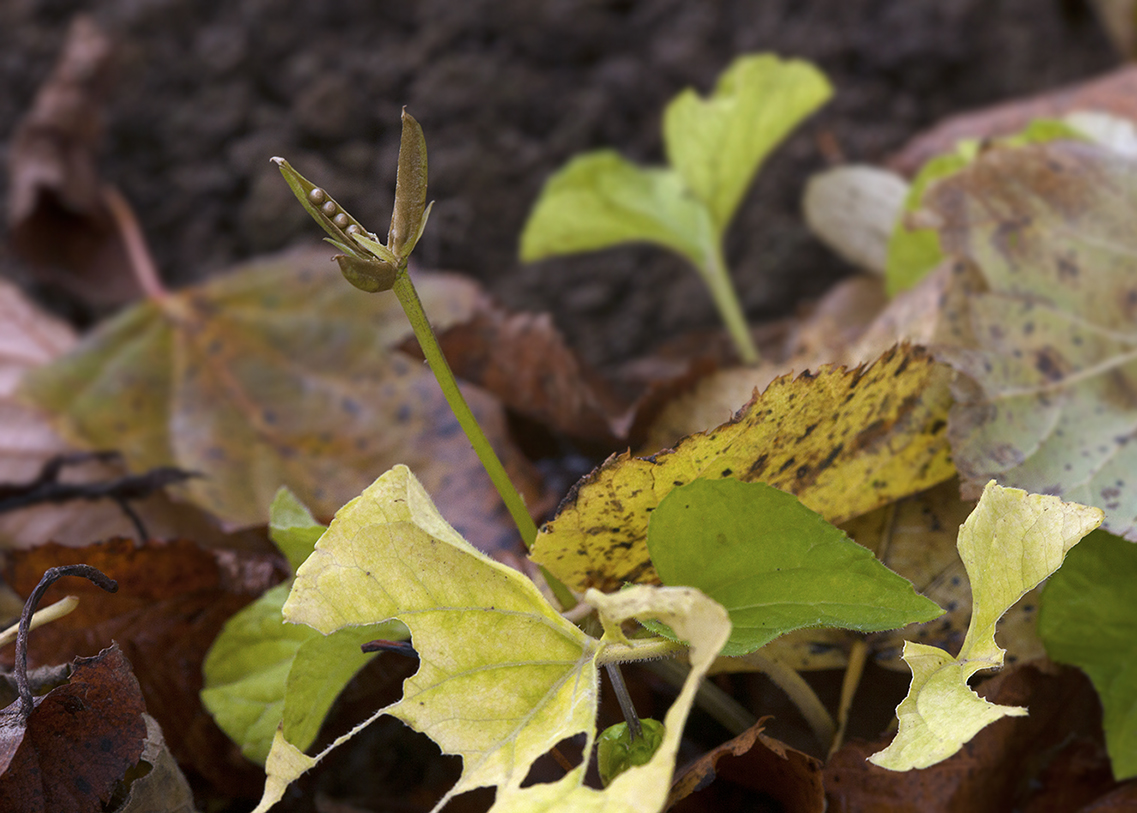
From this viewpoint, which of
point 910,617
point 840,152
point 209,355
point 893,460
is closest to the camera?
point 910,617

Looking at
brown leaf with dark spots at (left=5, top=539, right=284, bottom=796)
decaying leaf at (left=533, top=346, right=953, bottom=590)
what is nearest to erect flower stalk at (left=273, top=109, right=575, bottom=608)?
decaying leaf at (left=533, top=346, right=953, bottom=590)

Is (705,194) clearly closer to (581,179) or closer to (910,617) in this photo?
(581,179)

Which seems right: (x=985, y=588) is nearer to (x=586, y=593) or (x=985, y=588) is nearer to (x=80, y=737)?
(x=586, y=593)

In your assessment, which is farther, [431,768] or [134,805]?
[431,768]

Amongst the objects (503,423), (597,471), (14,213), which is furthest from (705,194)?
(14,213)

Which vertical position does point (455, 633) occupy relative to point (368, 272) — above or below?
below

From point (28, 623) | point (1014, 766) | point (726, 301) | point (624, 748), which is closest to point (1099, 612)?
point (1014, 766)
